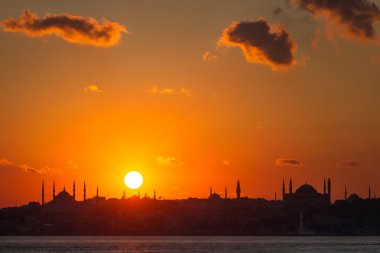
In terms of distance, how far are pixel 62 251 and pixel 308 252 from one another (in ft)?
158

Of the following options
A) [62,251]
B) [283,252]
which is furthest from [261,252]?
[62,251]

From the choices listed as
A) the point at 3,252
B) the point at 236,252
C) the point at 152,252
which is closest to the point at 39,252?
the point at 3,252

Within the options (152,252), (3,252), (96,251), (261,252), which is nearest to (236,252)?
(261,252)

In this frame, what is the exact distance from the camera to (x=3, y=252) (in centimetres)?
15662

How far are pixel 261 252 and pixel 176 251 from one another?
17.4 meters

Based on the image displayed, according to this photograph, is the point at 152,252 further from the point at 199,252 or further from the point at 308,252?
the point at 308,252

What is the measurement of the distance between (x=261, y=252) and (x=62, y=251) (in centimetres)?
3927

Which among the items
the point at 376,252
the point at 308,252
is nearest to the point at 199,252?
the point at 308,252

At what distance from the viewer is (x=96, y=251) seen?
166 meters

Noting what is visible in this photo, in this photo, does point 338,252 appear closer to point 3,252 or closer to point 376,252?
point 376,252

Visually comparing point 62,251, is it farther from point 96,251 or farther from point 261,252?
point 261,252

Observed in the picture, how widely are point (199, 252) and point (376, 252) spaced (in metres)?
33.9

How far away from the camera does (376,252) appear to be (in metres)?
160

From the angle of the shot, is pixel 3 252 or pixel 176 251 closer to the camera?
pixel 3 252
